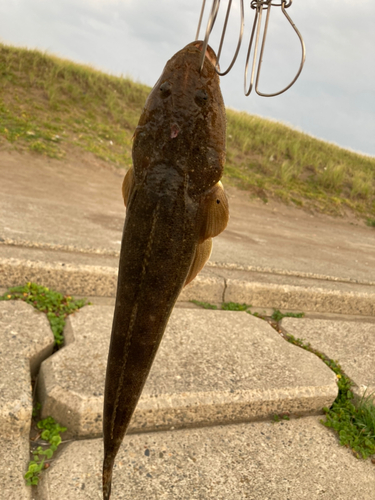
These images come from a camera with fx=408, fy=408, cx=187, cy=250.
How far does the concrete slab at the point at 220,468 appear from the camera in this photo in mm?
1658

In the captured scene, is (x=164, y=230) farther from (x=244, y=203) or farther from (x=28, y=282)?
(x=244, y=203)

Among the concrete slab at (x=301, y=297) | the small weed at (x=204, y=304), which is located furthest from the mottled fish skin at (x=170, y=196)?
the concrete slab at (x=301, y=297)

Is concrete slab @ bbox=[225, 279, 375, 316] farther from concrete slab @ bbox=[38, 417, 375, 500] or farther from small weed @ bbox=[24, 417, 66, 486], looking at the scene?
small weed @ bbox=[24, 417, 66, 486]

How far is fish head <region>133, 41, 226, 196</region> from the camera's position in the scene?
2.97 feet

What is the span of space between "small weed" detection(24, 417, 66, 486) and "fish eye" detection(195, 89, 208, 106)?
1.52 meters

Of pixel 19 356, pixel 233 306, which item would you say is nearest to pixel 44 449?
pixel 19 356

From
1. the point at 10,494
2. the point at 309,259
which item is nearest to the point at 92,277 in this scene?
the point at 10,494

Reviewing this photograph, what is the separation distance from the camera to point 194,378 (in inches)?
86.1

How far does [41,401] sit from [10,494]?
49cm

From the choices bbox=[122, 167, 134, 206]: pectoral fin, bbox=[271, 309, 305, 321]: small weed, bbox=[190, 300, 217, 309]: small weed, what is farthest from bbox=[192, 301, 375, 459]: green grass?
bbox=[122, 167, 134, 206]: pectoral fin

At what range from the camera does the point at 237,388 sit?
7.12 feet

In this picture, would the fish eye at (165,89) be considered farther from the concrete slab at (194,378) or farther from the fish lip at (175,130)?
the concrete slab at (194,378)

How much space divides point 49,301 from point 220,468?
1.50 m

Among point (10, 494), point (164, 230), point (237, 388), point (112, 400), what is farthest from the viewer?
point (237, 388)
